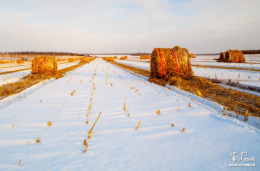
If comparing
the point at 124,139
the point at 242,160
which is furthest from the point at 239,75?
the point at 124,139

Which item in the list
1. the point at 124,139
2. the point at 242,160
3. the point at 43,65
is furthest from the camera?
the point at 43,65

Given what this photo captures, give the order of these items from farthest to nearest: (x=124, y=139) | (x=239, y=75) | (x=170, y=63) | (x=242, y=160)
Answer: (x=239, y=75)
(x=170, y=63)
(x=124, y=139)
(x=242, y=160)

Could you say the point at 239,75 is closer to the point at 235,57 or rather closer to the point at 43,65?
the point at 43,65

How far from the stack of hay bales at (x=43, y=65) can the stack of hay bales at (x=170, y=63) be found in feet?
25.8

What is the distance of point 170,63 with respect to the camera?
822 cm

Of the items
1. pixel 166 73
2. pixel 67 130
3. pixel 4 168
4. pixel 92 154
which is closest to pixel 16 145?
pixel 4 168

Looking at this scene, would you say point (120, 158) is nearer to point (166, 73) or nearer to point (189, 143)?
point (189, 143)

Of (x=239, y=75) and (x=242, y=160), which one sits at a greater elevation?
(x=239, y=75)

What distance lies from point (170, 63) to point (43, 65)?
924 centimetres

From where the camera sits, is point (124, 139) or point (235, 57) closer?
point (124, 139)

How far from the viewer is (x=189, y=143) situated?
223 cm

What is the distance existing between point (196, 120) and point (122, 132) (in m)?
1.66

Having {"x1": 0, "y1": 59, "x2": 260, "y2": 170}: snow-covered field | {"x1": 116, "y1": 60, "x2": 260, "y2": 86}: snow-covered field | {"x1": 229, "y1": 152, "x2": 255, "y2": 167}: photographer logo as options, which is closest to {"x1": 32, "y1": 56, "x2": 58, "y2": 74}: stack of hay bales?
{"x1": 0, "y1": 59, "x2": 260, "y2": 170}: snow-covered field

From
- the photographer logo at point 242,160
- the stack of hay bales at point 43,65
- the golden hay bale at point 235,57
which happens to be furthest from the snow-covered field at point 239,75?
the golden hay bale at point 235,57
